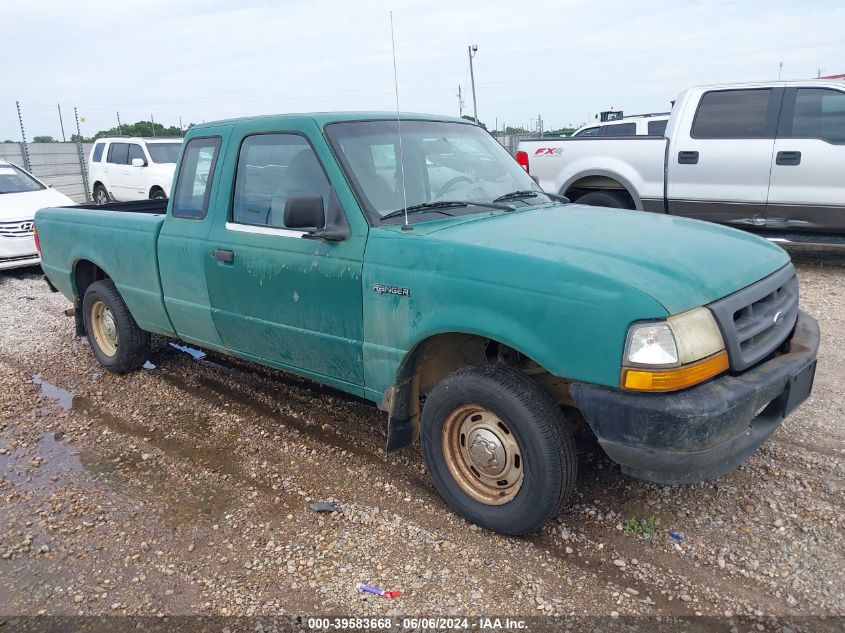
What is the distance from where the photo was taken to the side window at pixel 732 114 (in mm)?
7551

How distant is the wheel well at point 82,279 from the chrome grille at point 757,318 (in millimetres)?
4906

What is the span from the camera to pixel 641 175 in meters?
8.00

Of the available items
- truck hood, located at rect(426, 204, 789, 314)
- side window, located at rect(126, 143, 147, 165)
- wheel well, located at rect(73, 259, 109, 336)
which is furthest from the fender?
side window, located at rect(126, 143, 147, 165)

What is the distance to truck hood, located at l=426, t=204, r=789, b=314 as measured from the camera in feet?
8.64

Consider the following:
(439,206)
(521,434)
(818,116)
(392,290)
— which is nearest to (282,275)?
(392,290)

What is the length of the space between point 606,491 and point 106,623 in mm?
2396

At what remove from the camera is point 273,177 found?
12.6 feet

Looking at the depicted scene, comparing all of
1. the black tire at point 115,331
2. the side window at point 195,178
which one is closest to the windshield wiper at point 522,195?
the side window at point 195,178

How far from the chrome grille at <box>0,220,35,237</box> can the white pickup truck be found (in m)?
7.26

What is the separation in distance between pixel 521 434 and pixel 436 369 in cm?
76

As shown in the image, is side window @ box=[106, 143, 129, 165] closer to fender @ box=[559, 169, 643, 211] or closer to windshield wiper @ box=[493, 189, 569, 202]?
fender @ box=[559, 169, 643, 211]

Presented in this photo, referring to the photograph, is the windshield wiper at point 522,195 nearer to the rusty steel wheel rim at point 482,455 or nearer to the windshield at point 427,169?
the windshield at point 427,169

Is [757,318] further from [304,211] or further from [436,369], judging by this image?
[304,211]

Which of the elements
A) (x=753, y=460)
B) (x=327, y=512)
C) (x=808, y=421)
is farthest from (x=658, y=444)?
(x=808, y=421)
